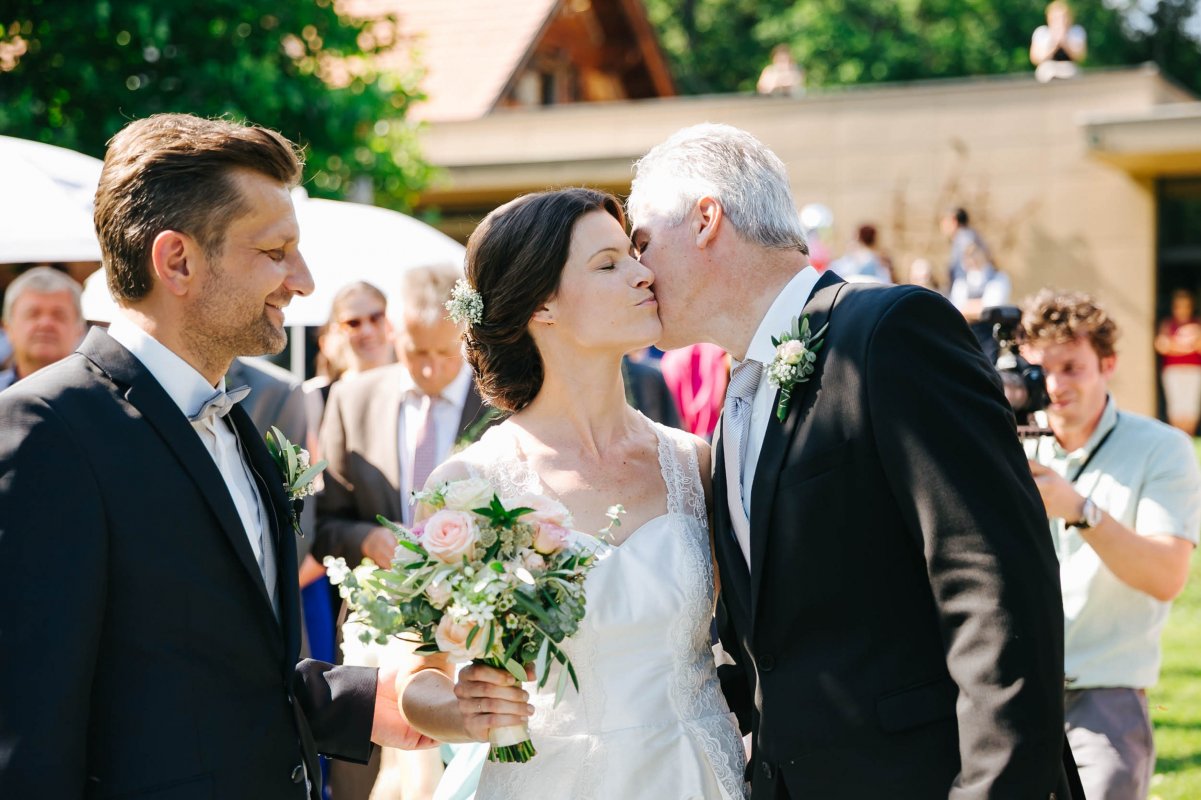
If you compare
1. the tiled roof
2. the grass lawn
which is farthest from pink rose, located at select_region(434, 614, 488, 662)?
the tiled roof

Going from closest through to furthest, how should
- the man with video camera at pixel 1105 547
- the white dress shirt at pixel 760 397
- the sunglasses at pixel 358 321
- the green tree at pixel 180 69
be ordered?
the white dress shirt at pixel 760 397 → the man with video camera at pixel 1105 547 → the sunglasses at pixel 358 321 → the green tree at pixel 180 69

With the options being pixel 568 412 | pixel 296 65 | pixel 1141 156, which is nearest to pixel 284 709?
pixel 568 412

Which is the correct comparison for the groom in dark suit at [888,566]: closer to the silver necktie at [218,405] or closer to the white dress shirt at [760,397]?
the white dress shirt at [760,397]

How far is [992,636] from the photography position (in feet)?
9.29

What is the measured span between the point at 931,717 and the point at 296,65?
38.2 ft

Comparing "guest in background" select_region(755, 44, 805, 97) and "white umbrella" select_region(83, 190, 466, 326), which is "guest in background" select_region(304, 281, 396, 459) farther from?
"guest in background" select_region(755, 44, 805, 97)

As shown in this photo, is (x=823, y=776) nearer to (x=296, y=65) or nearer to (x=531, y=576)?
(x=531, y=576)

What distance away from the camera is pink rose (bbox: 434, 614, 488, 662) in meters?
3.07

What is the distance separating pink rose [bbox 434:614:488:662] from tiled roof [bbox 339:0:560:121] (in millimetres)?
23611

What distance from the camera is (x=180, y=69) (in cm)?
1247

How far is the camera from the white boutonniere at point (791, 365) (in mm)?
3189

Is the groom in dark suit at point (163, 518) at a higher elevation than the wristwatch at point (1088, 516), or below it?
higher

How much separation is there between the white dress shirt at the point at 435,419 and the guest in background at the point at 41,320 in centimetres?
173

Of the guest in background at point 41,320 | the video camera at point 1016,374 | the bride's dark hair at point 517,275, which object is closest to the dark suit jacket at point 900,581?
the bride's dark hair at point 517,275
